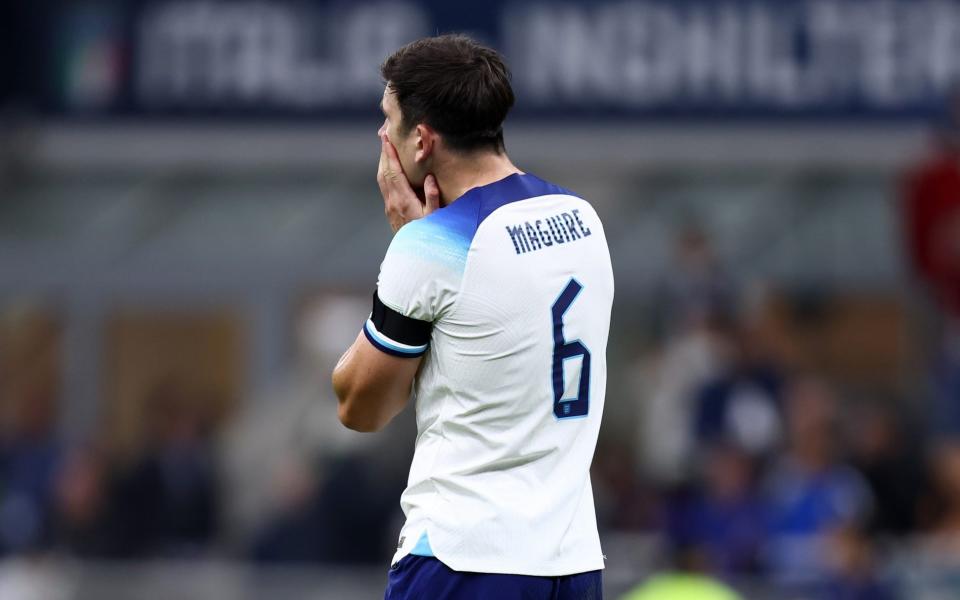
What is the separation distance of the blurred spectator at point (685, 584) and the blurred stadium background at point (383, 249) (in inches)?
1.0

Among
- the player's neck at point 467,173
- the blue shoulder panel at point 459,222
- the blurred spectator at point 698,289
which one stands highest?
the player's neck at point 467,173

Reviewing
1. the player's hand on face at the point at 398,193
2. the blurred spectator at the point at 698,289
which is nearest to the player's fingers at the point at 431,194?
the player's hand on face at the point at 398,193

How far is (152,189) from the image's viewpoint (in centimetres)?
1511

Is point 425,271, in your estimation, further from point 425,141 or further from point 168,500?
point 168,500

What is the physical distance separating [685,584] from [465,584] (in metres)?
4.23

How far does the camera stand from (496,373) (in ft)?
12.6

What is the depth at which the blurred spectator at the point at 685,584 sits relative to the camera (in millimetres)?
7822

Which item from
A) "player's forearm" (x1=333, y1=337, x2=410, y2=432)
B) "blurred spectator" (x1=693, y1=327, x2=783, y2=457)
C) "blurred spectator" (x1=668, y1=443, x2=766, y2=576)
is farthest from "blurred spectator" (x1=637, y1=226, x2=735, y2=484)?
"player's forearm" (x1=333, y1=337, x2=410, y2=432)

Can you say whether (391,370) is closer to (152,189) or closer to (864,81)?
(864,81)

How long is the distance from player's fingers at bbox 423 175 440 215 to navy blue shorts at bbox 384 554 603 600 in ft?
2.50

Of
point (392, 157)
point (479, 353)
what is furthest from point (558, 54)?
point (479, 353)

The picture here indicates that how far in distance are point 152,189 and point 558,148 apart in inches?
189

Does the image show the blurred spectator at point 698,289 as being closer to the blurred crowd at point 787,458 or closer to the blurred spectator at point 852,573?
the blurred crowd at point 787,458

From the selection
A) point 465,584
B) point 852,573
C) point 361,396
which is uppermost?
point 361,396
